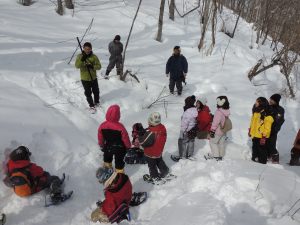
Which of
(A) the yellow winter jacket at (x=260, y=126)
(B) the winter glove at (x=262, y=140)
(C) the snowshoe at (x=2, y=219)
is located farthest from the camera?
(B) the winter glove at (x=262, y=140)

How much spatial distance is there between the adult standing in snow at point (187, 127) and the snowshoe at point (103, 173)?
1.62 m

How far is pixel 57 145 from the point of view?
7145mm

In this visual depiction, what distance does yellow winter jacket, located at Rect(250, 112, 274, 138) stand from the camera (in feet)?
23.2

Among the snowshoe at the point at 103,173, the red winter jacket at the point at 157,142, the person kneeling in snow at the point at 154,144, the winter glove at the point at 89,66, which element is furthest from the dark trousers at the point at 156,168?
the winter glove at the point at 89,66

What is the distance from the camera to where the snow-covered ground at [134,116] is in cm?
563

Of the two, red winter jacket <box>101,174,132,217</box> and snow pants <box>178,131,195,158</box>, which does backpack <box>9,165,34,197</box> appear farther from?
snow pants <box>178,131,195,158</box>

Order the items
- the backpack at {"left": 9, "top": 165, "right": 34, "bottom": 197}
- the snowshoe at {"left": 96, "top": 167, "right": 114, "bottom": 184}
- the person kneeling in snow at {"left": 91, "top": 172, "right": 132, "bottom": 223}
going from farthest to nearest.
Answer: the snowshoe at {"left": 96, "top": 167, "right": 114, "bottom": 184} < the backpack at {"left": 9, "top": 165, "right": 34, "bottom": 197} < the person kneeling in snow at {"left": 91, "top": 172, "right": 132, "bottom": 223}

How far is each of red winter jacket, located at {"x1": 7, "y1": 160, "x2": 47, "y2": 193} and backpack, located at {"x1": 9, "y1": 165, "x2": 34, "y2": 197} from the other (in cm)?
6

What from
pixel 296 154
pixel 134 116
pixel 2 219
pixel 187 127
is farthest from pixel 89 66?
pixel 296 154

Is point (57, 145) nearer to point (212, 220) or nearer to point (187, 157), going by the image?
point (187, 157)

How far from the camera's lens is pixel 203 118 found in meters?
8.47

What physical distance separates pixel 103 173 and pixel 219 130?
8.33 feet

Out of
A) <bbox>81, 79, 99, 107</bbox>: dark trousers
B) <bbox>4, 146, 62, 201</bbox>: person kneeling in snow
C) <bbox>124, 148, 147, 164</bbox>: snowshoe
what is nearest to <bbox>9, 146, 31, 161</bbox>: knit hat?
<bbox>4, 146, 62, 201</bbox>: person kneeling in snow

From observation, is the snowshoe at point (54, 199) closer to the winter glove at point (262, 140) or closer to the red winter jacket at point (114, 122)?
the red winter jacket at point (114, 122)
